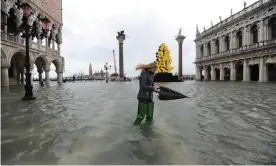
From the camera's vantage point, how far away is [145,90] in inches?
189

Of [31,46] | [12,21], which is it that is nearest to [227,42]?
[31,46]

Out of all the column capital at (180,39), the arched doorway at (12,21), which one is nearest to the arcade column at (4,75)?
the arched doorway at (12,21)

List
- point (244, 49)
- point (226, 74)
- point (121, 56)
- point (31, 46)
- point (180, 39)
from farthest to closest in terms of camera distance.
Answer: point (121, 56) < point (180, 39) < point (226, 74) < point (244, 49) < point (31, 46)

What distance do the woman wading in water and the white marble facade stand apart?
28.2m

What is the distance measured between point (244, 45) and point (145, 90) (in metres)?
34.1

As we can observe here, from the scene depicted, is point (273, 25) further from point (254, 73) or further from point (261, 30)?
point (254, 73)

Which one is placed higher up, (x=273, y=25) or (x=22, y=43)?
(x=273, y=25)

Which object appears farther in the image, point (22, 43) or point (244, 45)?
point (244, 45)

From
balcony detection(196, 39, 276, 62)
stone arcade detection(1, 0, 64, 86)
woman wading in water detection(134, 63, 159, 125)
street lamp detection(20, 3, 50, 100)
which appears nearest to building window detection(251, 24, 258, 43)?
balcony detection(196, 39, 276, 62)

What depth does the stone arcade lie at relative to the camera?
17500 millimetres

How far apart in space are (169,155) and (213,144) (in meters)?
1.02

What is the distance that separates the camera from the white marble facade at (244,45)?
28266 mm

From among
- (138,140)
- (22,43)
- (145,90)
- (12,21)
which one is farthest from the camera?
(22,43)

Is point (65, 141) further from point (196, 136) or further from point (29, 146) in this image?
point (196, 136)
